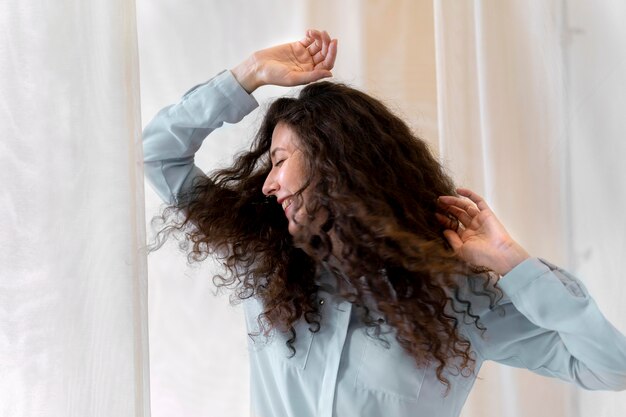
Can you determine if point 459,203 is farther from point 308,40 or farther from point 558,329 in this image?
point 308,40

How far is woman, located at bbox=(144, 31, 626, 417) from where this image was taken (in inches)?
36.5

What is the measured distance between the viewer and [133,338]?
624 mm

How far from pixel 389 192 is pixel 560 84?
399 mm

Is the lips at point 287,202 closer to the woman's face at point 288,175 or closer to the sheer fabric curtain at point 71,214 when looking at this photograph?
the woman's face at point 288,175

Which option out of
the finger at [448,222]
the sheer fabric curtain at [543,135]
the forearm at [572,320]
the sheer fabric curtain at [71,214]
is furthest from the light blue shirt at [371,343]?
the sheer fabric curtain at [71,214]

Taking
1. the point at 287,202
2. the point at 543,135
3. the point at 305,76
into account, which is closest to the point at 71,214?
the point at 287,202

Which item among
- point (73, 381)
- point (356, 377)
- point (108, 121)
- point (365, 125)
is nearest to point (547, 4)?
point (365, 125)

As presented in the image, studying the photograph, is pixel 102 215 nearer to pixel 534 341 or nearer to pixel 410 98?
pixel 534 341

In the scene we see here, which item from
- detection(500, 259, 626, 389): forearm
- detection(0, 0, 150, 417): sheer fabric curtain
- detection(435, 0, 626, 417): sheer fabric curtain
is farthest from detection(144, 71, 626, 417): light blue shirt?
detection(0, 0, 150, 417): sheer fabric curtain

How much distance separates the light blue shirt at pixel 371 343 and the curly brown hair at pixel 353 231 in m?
0.02

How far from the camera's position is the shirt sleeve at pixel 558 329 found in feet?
2.90

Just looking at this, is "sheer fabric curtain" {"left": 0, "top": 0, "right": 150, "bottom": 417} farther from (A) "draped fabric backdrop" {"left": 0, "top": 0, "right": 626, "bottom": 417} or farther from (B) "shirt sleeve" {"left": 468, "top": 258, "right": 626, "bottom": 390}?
(B) "shirt sleeve" {"left": 468, "top": 258, "right": 626, "bottom": 390}

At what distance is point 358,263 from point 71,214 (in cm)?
45

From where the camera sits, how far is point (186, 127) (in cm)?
104
